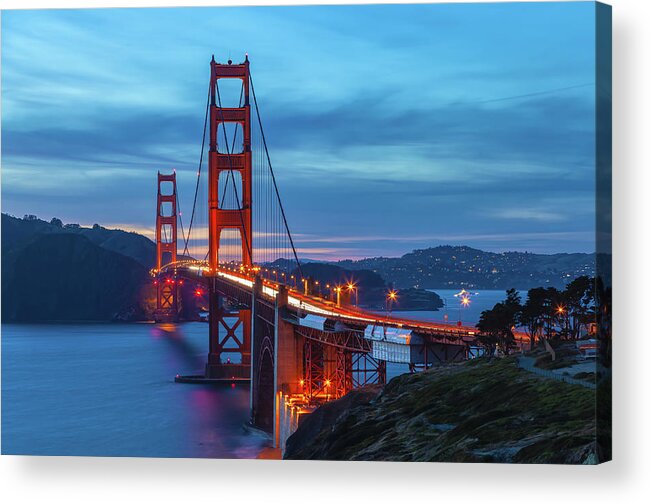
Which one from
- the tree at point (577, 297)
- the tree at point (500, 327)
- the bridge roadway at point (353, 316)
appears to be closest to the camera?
the bridge roadway at point (353, 316)

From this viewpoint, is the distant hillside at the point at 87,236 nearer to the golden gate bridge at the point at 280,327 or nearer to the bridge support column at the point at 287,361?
the golden gate bridge at the point at 280,327

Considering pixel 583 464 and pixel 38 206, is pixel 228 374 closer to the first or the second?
pixel 38 206

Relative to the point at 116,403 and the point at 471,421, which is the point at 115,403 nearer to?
the point at 116,403

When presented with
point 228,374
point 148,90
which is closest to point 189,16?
point 148,90

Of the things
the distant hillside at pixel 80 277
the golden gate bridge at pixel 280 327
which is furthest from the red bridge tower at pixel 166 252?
the golden gate bridge at pixel 280 327

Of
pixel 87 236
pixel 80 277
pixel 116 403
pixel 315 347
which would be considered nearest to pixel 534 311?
pixel 315 347

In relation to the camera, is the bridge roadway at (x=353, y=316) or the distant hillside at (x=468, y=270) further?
the distant hillside at (x=468, y=270)

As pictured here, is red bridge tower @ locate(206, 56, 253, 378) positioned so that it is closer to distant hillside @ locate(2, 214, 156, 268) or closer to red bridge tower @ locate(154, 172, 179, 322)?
distant hillside @ locate(2, 214, 156, 268)
